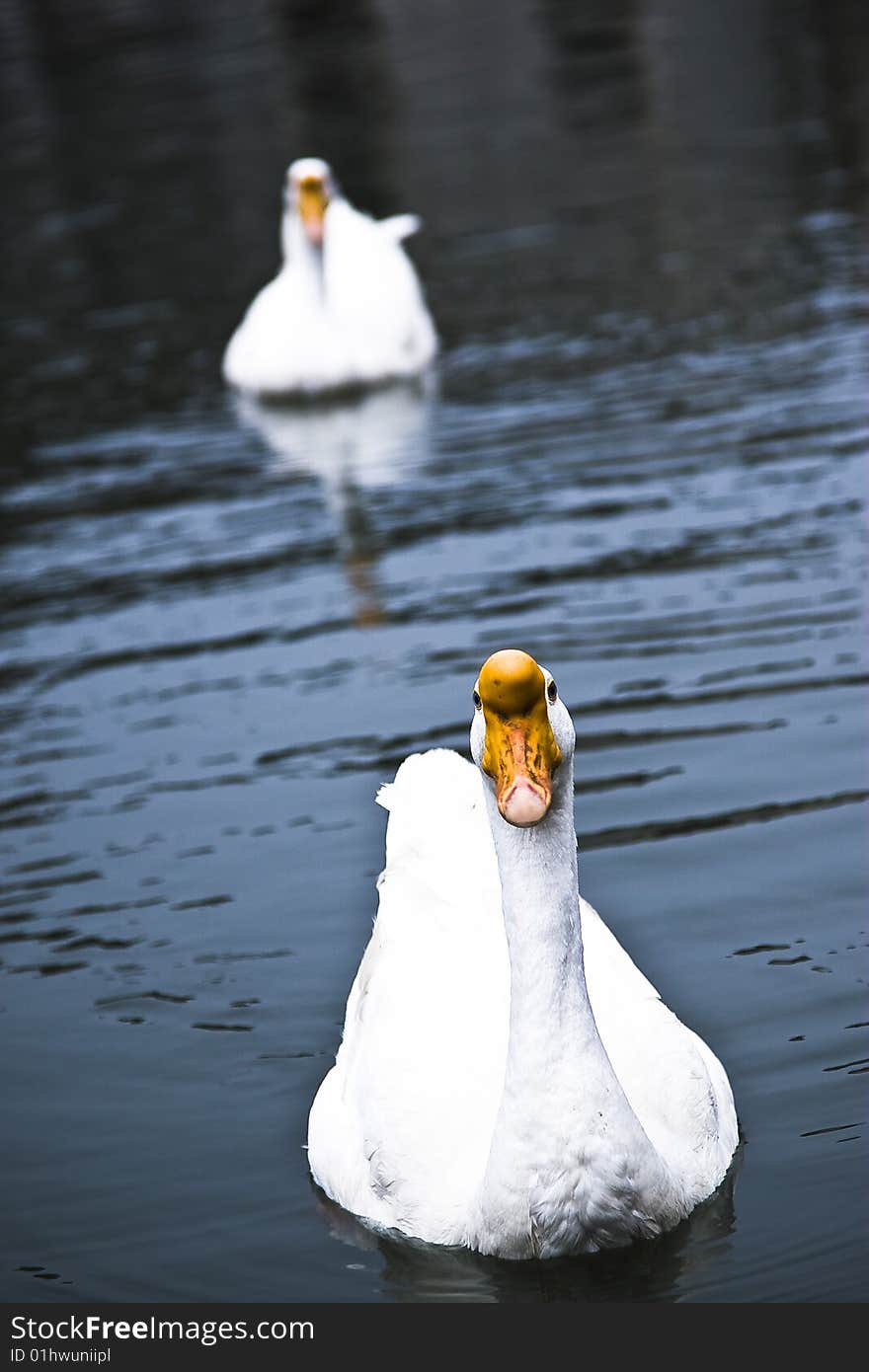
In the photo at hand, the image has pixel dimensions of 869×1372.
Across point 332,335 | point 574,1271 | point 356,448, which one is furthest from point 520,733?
point 332,335

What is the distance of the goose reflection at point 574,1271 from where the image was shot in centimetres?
601

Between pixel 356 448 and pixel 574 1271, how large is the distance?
934cm

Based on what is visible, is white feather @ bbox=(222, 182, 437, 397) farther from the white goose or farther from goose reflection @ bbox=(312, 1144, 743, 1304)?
goose reflection @ bbox=(312, 1144, 743, 1304)

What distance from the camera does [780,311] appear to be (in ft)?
51.0

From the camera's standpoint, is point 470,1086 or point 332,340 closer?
point 470,1086

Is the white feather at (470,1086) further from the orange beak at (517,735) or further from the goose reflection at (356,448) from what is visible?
the goose reflection at (356,448)

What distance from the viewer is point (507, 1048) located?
6230mm

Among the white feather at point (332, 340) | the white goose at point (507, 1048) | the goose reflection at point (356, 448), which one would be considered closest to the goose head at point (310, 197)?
the white feather at point (332, 340)

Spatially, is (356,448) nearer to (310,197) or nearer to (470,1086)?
(310,197)

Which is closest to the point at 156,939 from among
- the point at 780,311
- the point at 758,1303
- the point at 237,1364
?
the point at 237,1364

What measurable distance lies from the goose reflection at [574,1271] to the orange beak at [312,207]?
12.7 meters

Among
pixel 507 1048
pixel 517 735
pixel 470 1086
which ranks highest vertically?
pixel 517 735

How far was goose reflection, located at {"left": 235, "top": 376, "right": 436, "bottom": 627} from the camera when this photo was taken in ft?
40.3

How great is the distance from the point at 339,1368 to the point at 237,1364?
0.29 meters
